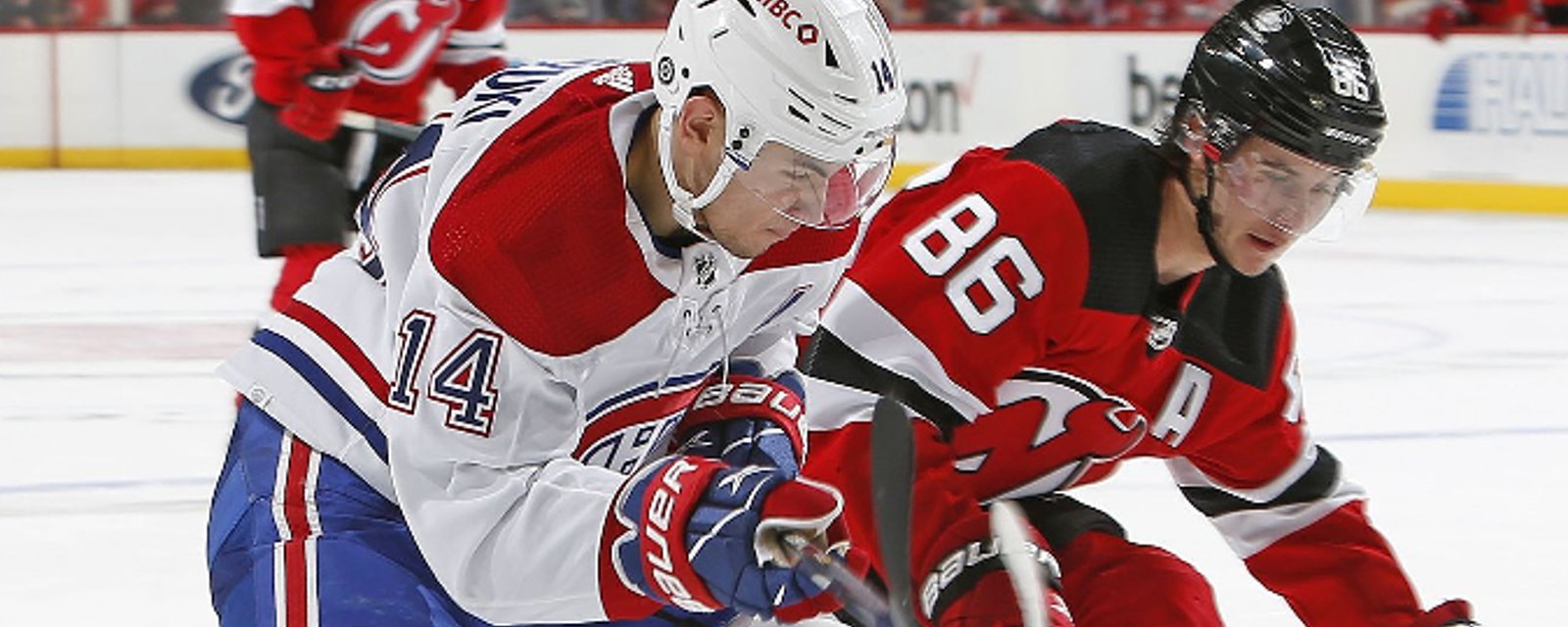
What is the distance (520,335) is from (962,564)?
56 cm

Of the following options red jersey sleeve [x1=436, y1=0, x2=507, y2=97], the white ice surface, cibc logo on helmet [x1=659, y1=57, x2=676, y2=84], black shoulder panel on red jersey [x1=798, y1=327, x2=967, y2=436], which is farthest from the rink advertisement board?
cibc logo on helmet [x1=659, y1=57, x2=676, y2=84]

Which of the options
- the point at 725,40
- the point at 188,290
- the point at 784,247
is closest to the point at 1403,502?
the point at 784,247

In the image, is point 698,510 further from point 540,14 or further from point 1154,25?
point 540,14

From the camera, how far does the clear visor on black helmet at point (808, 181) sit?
1978 mm

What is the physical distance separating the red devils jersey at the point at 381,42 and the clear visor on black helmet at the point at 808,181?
8.80 feet

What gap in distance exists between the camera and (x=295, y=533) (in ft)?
7.30

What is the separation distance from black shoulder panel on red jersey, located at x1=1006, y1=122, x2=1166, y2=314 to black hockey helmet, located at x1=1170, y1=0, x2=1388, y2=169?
0.19ft

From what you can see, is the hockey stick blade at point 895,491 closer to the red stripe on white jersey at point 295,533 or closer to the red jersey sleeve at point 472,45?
the red stripe on white jersey at point 295,533

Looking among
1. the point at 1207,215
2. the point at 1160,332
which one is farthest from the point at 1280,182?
the point at 1160,332

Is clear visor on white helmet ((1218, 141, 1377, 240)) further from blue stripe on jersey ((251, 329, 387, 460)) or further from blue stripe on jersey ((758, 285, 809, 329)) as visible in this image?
blue stripe on jersey ((251, 329, 387, 460))

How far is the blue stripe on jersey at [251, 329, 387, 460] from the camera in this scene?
2229mm

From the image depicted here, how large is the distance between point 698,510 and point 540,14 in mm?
9778

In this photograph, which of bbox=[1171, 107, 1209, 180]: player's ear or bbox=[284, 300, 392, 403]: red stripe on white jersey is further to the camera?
bbox=[1171, 107, 1209, 180]: player's ear

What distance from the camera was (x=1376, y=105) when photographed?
2387 millimetres
